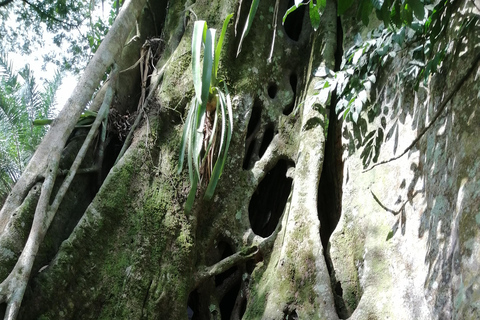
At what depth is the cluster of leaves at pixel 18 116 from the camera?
7.13 metres

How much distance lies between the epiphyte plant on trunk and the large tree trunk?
15cm

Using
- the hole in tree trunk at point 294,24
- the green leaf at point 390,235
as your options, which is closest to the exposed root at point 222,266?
the green leaf at point 390,235

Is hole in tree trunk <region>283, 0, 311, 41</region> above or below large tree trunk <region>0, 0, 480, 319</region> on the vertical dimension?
above

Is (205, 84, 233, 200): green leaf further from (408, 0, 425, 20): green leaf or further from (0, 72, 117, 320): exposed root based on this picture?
Result: (408, 0, 425, 20): green leaf

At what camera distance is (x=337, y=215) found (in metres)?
3.21

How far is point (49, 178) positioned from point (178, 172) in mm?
721

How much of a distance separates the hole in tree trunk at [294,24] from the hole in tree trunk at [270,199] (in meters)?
1.26

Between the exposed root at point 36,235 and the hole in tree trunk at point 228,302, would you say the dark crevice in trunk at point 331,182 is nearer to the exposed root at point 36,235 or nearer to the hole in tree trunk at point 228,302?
the hole in tree trunk at point 228,302

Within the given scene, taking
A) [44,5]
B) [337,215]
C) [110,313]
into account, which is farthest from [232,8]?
[44,5]

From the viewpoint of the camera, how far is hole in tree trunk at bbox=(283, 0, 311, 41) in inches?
165

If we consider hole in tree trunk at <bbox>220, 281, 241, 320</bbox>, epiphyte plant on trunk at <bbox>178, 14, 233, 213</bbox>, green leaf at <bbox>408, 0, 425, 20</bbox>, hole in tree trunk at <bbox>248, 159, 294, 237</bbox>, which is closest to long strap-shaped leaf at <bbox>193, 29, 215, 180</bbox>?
epiphyte plant on trunk at <bbox>178, 14, 233, 213</bbox>

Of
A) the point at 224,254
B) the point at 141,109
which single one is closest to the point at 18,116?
the point at 141,109

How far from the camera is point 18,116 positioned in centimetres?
A: 736

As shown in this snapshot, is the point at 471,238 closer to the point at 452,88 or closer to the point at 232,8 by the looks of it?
the point at 452,88
